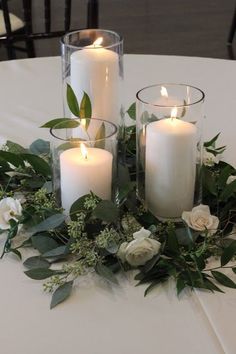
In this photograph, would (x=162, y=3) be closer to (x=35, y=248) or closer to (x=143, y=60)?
(x=143, y=60)

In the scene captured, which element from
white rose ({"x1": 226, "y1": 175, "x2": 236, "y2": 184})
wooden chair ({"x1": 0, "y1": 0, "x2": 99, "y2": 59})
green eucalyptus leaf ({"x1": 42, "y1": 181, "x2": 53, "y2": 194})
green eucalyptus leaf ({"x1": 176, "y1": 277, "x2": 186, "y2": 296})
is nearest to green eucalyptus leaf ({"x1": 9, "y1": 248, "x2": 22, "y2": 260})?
green eucalyptus leaf ({"x1": 42, "y1": 181, "x2": 53, "y2": 194})

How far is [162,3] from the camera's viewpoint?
15.0ft

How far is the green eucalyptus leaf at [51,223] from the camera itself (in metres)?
0.85

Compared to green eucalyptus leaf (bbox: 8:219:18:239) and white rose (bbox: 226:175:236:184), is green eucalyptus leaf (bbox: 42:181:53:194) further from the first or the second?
white rose (bbox: 226:175:236:184)

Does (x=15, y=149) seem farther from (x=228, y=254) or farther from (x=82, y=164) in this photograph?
(x=228, y=254)

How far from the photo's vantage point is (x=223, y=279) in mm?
793

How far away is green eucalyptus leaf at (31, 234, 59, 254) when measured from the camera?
849 millimetres

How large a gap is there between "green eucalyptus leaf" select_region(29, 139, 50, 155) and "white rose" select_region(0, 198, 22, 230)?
202mm

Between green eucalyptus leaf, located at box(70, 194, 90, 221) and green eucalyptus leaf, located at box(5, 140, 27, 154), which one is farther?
green eucalyptus leaf, located at box(5, 140, 27, 154)

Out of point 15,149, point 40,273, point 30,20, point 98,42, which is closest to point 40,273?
point 40,273

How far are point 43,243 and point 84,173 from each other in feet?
0.36

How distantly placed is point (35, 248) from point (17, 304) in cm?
10

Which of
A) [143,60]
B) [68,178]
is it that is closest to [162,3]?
[143,60]

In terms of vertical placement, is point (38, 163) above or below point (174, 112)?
below
